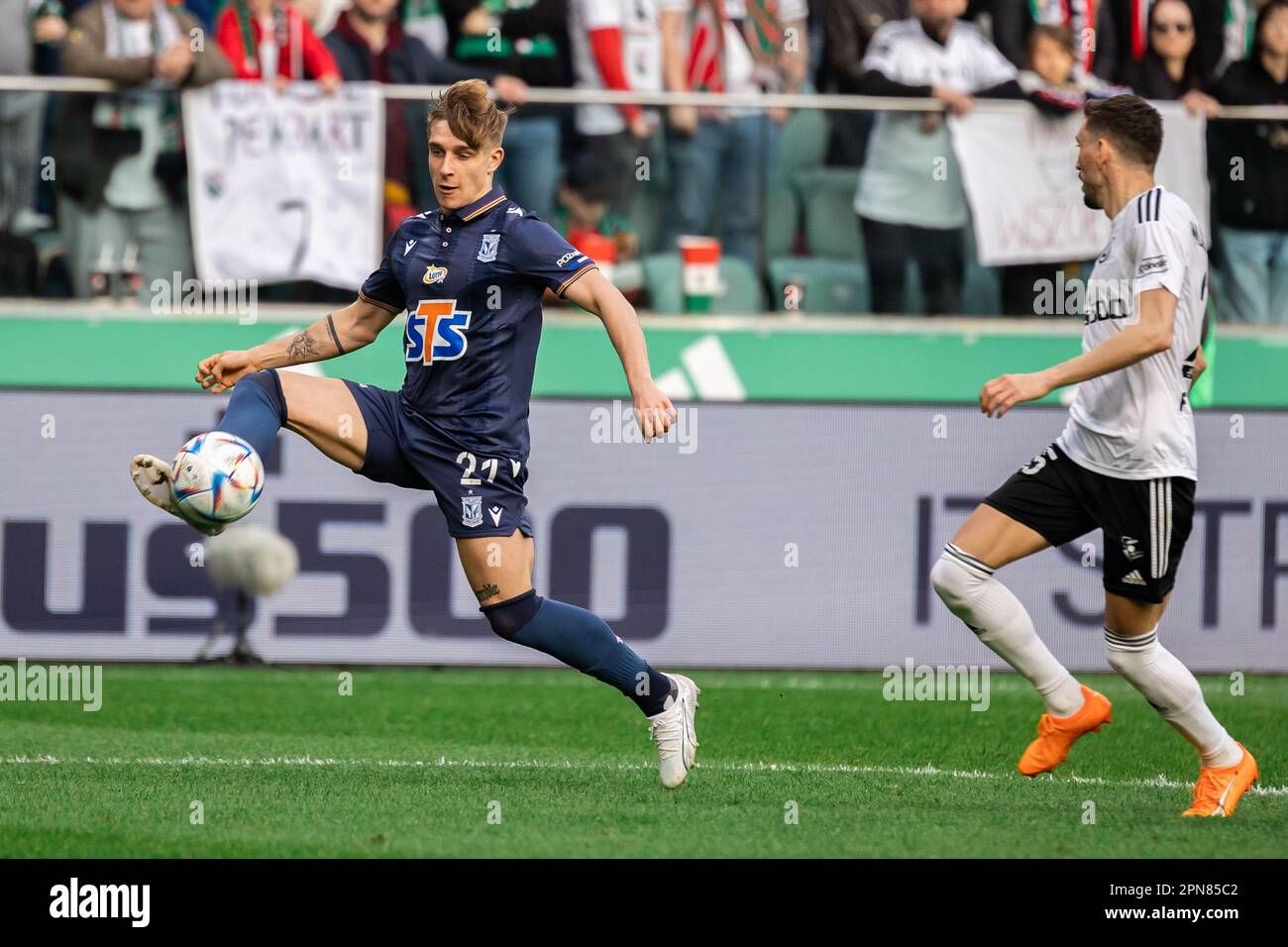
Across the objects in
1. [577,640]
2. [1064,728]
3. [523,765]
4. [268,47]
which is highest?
[268,47]

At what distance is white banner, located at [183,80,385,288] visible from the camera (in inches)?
447

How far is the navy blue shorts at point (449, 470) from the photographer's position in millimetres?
6105

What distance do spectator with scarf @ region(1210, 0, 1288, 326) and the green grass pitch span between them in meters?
2.97

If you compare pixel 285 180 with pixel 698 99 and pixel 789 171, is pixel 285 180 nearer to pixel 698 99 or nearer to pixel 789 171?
pixel 698 99

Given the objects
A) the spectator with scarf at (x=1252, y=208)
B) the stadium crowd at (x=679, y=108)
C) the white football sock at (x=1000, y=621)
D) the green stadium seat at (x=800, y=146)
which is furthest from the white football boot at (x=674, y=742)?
the spectator with scarf at (x=1252, y=208)

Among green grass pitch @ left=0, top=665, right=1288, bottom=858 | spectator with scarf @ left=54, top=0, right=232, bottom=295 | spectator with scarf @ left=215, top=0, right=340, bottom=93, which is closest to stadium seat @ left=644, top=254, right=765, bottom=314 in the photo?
spectator with scarf @ left=215, top=0, right=340, bottom=93

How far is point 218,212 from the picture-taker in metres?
11.4

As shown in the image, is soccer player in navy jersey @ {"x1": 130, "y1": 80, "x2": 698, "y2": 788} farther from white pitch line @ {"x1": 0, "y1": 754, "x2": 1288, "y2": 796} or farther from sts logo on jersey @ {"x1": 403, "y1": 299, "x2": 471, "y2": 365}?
white pitch line @ {"x1": 0, "y1": 754, "x2": 1288, "y2": 796}

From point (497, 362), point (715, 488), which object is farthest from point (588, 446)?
point (497, 362)

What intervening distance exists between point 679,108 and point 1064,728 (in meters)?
6.10

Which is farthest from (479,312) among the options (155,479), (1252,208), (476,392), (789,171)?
(1252,208)

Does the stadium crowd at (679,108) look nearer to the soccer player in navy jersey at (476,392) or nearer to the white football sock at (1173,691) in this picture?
the soccer player in navy jersey at (476,392)

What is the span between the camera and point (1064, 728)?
654cm
